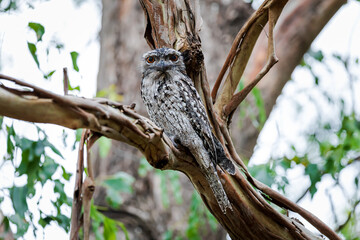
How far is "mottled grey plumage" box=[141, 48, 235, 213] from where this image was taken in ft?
7.15

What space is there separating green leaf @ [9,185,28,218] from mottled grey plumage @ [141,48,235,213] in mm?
908

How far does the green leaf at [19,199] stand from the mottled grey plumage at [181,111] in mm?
908

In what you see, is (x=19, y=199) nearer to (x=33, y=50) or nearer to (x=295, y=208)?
(x=33, y=50)

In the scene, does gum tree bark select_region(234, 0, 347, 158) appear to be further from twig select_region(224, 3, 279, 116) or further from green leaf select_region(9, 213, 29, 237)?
green leaf select_region(9, 213, 29, 237)

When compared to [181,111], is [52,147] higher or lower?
lower

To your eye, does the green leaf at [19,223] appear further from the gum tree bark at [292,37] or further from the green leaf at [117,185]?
the gum tree bark at [292,37]

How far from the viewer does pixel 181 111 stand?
2631 millimetres

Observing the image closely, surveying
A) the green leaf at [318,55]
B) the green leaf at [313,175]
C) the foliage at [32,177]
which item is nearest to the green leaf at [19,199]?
the foliage at [32,177]

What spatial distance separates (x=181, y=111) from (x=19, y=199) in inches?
42.1

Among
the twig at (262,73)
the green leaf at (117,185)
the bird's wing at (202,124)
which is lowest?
the green leaf at (117,185)

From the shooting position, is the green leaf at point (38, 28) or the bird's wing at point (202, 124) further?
the green leaf at point (38, 28)

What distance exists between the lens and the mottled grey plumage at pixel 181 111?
Result: 2180mm

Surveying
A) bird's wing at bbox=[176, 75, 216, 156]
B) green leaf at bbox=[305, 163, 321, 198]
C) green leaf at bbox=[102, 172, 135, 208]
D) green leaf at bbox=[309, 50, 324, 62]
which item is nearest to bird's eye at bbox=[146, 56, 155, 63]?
bird's wing at bbox=[176, 75, 216, 156]

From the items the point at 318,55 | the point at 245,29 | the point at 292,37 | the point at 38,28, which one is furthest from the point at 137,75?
the point at 245,29
